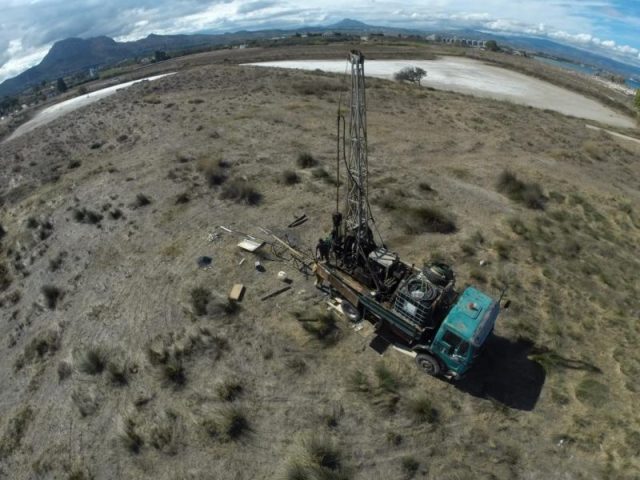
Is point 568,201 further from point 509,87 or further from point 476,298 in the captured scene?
point 509,87

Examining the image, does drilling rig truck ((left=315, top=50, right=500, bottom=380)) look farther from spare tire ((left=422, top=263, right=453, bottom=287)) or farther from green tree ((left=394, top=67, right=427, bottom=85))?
green tree ((left=394, top=67, right=427, bottom=85))

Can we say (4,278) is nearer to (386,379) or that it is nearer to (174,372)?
(174,372)

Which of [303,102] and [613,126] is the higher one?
[303,102]

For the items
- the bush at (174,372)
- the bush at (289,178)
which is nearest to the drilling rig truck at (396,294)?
the bush at (174,372)

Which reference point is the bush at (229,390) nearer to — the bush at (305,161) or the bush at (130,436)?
the bush at (130,436)

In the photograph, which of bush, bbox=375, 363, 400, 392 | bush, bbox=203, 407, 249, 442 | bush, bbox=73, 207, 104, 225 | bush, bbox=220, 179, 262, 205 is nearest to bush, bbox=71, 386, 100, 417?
bush, bbox=203, 407, 249, 442

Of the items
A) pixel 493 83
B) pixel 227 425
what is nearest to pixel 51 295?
pixel 227 425

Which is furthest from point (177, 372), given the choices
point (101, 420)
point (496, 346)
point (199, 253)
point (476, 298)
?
point (496, 346)
